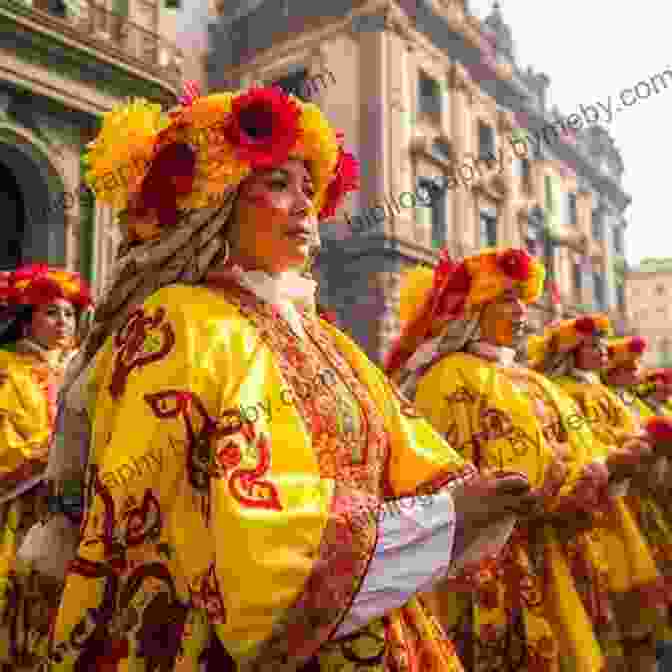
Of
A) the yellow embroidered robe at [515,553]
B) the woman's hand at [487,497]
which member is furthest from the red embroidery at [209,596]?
the yellow embroidered robe at [515,553]

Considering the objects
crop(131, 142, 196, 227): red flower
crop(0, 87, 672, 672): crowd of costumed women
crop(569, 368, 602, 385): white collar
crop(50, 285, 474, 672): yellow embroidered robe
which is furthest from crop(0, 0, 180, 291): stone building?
crop(50, 285, 474, 672): yellow embroidered robe

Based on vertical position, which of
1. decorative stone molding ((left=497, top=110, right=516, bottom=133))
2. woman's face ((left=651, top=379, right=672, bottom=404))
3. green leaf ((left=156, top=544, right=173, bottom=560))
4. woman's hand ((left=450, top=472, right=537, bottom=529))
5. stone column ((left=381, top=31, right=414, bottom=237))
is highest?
decorative stone molding ((left=497, top=110, right=516, bottom=133))

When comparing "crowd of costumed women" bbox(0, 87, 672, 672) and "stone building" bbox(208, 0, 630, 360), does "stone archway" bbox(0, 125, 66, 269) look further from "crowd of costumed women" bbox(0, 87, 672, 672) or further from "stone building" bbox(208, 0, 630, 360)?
"crowd of costumed women" bbox(0, 87, 672, 672)

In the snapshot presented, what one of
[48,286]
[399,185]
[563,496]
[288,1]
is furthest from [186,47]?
[563,496]

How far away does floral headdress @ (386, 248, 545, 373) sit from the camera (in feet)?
11.6

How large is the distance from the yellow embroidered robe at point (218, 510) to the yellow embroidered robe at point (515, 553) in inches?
57.7

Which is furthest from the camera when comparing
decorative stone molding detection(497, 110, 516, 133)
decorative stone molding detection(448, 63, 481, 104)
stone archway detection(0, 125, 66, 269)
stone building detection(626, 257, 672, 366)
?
A: stone building detection(626, 257, 672, 366)

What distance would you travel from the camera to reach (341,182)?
2158 mm

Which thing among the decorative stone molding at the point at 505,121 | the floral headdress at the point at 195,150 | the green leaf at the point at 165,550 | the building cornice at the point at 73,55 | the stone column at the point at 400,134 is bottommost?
the green leaf at the point at 165,550

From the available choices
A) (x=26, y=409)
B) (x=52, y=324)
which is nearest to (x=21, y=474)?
(x=26, y=409)

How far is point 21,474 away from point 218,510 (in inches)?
100

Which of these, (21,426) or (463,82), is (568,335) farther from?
(463,82)

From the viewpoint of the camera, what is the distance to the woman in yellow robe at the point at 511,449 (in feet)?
9.90

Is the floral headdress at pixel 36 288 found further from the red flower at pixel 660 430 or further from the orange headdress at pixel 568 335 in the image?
the red flower at pixel 660 430
